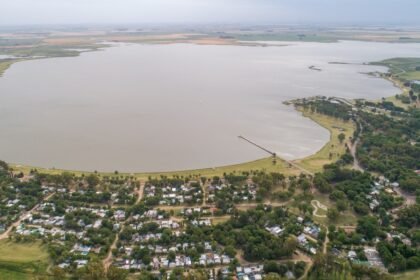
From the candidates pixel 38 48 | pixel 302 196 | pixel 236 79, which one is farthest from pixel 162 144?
pixel 38 48

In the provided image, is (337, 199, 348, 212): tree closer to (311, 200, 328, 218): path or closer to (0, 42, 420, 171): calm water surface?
(311, 200, 328, 218): path

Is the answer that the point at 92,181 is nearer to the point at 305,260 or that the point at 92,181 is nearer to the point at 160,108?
the point at 305,260

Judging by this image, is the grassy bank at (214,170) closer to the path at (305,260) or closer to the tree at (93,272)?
the path at (305,260)

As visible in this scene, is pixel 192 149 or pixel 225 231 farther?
pixel 192 149

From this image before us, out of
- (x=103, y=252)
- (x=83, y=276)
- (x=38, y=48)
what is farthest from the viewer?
(x=38, y=48)

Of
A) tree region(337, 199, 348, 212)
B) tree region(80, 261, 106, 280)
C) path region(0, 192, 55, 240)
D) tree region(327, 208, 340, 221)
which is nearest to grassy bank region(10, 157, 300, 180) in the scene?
path region(0, 192, 55, 240)

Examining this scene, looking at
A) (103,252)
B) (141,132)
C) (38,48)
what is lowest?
(103,252)

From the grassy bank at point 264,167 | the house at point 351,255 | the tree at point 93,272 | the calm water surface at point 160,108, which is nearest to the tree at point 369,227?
the house at point 351,255

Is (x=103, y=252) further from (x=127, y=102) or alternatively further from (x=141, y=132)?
(x=127, y=102)

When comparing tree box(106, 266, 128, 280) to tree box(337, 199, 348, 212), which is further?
tree box(337, 199, 348, 212)
